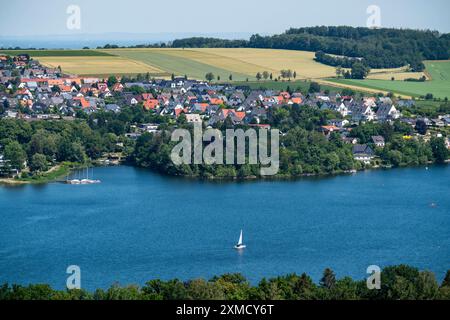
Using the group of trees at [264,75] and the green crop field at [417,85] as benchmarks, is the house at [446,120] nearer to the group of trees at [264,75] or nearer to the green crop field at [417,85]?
the green crop field at [417,85]

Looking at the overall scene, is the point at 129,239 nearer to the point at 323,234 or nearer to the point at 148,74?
the point at 323,234

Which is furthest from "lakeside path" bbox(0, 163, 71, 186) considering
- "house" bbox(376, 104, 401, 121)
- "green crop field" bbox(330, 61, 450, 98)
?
"green crop field" bbox(330, 61, 450, 98)

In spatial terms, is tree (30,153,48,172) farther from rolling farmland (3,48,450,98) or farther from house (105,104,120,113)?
rolling farmland (3,48,450,98)

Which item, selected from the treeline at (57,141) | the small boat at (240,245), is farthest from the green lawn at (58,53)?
the small boat at (240,245)

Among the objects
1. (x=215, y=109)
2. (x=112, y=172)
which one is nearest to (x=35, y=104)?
(x=215, y=109)

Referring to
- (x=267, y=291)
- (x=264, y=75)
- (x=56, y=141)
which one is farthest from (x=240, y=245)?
(x=264, y=75)

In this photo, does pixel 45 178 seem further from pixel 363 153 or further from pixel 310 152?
pixel 363 153

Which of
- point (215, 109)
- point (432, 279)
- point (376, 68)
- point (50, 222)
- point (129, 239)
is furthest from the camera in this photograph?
point (376, 68)
